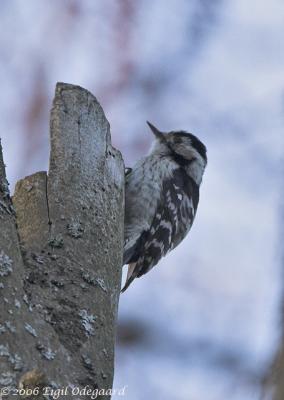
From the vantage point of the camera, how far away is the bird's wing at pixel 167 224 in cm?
439

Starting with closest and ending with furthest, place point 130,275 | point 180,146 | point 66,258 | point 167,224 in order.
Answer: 1. point 66,258
2. point 130,275
3. point 167,224
4. point 180,146

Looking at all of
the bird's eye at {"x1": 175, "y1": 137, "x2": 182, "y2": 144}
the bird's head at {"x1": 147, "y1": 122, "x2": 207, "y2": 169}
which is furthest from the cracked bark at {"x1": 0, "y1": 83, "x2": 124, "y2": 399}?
the bird's eye at {"x1": 175, "y1": 137, "x2": 182, "y2": 144}

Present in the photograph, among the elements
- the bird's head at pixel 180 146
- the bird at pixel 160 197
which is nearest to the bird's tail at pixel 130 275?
the bird at pixel 160 197

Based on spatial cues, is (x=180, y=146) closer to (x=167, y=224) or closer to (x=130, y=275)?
(x=167, y=224)

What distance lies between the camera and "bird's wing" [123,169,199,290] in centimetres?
439

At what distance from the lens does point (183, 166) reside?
5.25 meters

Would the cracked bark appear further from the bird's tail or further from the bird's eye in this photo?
the bird's eye

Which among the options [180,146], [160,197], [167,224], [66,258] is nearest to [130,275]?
[167,224]

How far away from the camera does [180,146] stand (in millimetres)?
5371

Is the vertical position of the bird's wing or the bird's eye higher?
the bird's eye

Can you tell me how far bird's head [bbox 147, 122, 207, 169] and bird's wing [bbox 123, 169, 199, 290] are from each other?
184 millimetres

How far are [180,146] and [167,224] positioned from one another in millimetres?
976

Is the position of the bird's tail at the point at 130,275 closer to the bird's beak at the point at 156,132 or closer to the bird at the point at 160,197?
the bird at the point at 160,197

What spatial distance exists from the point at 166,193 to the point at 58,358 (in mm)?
2861
